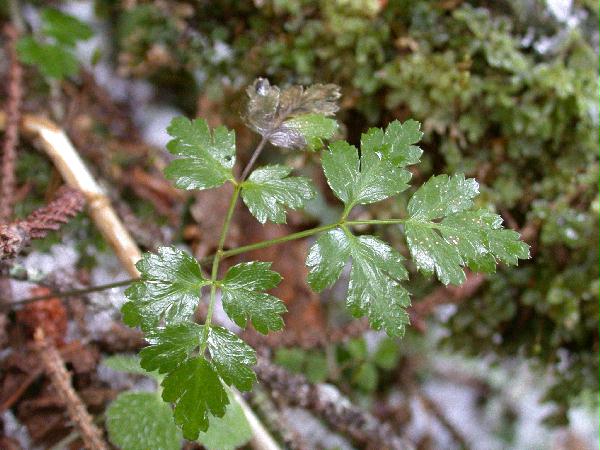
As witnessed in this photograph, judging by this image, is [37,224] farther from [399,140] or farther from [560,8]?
[560,8]

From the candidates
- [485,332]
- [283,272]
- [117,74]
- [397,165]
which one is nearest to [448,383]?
[485,332]

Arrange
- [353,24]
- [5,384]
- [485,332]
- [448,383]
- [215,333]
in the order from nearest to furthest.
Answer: [215,333], [5,384], [353,24], [485,332], [448,383]

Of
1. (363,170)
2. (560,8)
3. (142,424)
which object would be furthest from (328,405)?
(560,8)

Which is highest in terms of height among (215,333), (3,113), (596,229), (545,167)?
(3,113)

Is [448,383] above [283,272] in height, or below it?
below

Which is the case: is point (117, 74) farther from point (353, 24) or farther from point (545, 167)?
point (545, 167)

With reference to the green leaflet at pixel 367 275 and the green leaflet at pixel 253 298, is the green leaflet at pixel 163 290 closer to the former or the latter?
the green leaflet at pixel 253 298
